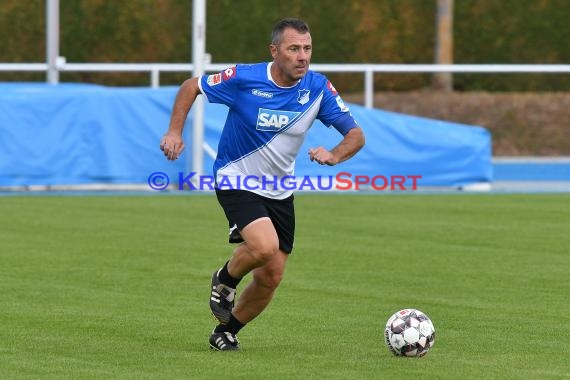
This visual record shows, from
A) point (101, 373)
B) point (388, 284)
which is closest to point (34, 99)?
point (388, 284)

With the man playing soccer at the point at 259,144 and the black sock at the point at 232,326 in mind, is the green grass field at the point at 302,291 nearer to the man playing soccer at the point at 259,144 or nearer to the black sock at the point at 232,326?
the black sock at the point at 232,326

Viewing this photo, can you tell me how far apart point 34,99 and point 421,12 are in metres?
16.0

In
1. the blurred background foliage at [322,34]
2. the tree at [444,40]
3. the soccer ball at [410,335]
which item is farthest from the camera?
the blurred background foliage at [322,34]

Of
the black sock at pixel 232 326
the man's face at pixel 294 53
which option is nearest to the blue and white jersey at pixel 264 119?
the man's face at pixel 294 53

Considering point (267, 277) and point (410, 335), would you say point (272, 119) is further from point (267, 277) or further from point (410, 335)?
point (410, 335)

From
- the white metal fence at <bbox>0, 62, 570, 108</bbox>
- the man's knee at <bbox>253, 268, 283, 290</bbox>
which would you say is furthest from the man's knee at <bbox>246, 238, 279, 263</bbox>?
the white metal fence at <bbox>0, 62, 570, 108</bbox>

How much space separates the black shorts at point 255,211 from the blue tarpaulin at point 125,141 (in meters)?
13.0

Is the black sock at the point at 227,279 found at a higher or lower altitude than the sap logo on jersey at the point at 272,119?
lower

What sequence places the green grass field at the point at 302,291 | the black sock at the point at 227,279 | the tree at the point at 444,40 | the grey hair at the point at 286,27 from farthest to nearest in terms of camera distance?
the tree at the point at 444,40
the black sock at the point at 227,279
the grey hair at the point at 286,27
the green grass field at the point at 302,291

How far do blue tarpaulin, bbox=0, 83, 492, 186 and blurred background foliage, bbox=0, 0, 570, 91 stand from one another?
10.8 m

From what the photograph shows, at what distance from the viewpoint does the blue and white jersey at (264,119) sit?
948 centimetres

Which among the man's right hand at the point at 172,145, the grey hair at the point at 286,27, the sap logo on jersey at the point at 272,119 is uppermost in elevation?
the grey hair at the point at 286,27

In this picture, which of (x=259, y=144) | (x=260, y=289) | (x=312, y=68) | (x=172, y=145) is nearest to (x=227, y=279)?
(x=260, y=289)

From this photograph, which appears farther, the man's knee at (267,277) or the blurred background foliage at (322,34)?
the blurred background foliage at (322,34)
